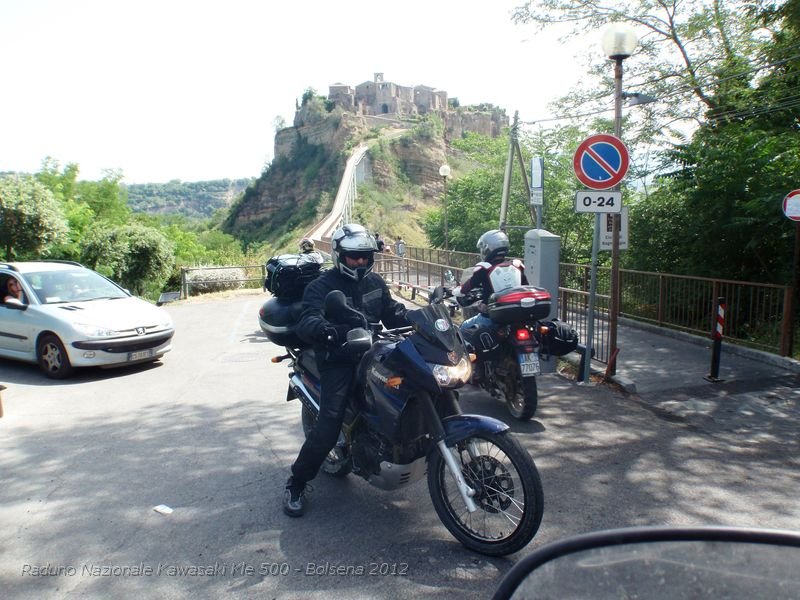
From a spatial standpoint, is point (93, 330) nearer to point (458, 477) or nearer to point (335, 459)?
point (335, 459)

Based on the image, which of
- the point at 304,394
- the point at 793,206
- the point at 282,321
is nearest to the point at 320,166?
the point at 793,206

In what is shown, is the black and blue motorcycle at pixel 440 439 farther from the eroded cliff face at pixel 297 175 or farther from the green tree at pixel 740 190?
the eroded cliff face at pixel 297 175

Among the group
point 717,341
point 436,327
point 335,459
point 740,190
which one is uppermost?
point 740,190

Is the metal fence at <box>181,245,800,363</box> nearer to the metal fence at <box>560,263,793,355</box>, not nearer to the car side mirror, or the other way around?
the metal fence at <box>560,263,793,355</box>

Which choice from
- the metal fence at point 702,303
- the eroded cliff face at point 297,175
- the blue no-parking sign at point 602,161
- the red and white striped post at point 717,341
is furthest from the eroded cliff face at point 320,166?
the red and white striped post at point 717,341

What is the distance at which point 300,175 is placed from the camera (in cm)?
9612

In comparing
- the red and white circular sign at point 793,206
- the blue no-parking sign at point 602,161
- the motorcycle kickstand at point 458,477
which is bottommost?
the motorcycle kickstand at point 458,477

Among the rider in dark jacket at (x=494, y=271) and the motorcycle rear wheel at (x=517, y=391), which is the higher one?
the rider in dark jacket at (x=494, y=271)

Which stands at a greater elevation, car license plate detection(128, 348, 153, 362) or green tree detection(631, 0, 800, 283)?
green tree detection(631, 0, 800, 283)

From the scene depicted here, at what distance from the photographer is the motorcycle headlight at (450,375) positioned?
11.4 ft

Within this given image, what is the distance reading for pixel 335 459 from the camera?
15.5 feet

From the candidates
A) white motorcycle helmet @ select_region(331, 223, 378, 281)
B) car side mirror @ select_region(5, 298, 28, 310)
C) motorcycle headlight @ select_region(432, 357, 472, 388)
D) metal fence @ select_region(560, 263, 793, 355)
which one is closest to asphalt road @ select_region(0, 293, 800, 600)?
motorcycle headlight @ select_region(432, 357, 472, 388)

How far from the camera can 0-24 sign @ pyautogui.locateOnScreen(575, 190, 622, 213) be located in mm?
7652

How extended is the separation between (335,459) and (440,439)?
144cm
